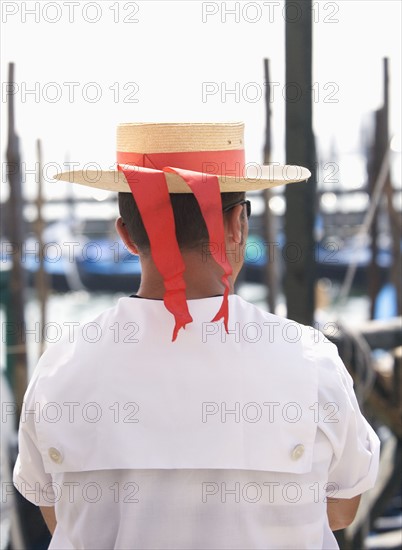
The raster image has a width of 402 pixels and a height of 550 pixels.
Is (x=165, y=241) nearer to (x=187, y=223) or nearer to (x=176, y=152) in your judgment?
(x=187, y=223)

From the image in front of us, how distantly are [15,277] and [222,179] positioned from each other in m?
6.66

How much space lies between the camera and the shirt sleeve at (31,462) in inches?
50.8

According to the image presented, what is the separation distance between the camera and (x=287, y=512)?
126 centimetres

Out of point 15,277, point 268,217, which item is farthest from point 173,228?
point 268,217

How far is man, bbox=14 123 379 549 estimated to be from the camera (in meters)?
1.23

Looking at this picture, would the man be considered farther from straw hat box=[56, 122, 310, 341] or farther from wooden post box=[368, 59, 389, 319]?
wooden post box=[368, 59, 389, 319]

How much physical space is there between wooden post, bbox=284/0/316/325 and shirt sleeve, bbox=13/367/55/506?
1.12 metres

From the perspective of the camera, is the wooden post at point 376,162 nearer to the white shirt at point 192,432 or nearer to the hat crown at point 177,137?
the hat crown at point 177,137

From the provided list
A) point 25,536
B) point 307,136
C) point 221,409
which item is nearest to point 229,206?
point 221,409

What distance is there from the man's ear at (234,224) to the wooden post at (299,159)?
0.89 m

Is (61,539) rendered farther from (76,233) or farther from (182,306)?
(76,233)

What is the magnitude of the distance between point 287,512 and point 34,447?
39cm

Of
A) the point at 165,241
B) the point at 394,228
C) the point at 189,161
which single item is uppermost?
the point at 189,161

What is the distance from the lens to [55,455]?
1.26m
